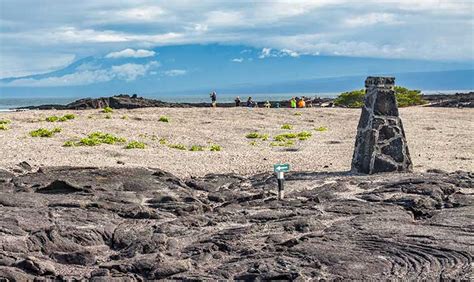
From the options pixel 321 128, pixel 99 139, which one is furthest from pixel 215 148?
pixel 321 128

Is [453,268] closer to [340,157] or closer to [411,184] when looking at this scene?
[411,184]

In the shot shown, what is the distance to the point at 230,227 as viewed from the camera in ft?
62.1

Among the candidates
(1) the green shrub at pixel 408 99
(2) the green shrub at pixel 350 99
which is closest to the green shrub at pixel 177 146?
(2) the green shrub at pixel 350 99

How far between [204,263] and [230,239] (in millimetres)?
1514

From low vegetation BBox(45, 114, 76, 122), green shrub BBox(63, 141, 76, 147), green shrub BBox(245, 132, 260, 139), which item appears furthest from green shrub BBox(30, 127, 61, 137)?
green shrub BBox(245, 132, 260, 139)

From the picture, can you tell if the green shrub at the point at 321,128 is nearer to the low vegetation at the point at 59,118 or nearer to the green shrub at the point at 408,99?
the low vegetation at the point at 59,118

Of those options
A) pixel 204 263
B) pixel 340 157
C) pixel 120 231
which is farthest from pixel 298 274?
pixel 340 157

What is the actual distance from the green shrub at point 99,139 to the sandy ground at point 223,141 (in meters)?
0.70

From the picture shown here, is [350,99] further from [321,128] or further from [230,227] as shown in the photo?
[230,227]

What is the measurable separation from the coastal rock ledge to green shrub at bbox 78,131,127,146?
9.44m

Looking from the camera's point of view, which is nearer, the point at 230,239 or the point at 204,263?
the point at 204,263

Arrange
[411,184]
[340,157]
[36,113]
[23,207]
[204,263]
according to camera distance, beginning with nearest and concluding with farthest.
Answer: [204,263], [23,207], [411,184], [340,157], [36,113]

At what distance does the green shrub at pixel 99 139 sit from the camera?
1371 inches

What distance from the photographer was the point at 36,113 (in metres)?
48.9
